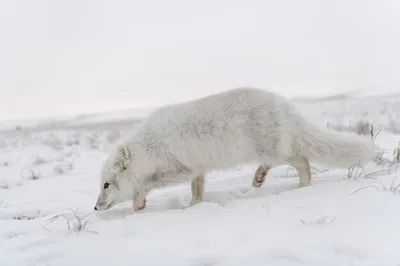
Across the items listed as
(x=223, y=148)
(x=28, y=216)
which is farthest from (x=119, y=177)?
(x=223, y=148)

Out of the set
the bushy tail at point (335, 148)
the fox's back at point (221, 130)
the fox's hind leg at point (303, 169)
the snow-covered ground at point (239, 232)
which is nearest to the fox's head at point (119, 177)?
the snow-covered ground at point (239, 232)

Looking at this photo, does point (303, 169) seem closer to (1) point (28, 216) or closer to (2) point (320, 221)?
(2) point (320, 221)

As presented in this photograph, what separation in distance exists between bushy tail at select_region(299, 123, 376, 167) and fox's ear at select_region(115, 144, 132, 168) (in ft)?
6.11

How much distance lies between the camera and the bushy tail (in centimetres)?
449

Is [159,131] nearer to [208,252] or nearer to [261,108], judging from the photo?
[261,108]

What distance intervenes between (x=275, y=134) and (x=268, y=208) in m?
1.37

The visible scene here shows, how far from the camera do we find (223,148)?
4.49 metres

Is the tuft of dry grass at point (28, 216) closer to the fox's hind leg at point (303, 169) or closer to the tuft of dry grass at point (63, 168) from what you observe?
the fox's hind leg at point (303, 169)

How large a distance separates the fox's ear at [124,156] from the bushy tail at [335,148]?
186 cm

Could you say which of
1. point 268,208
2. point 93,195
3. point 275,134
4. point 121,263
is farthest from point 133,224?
point 93,195

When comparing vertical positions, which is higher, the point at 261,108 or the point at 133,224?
the point at 261,108

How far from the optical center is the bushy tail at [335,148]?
449cm

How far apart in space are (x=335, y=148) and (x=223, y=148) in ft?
3.95

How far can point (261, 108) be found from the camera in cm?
455
